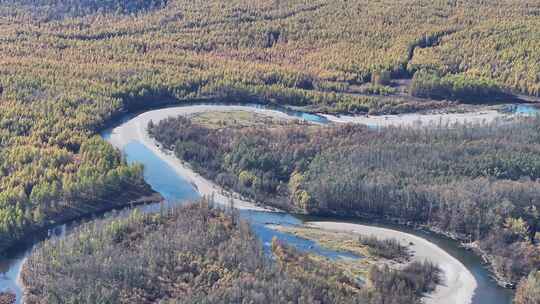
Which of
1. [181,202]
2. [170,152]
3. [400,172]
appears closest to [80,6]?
[170,152]

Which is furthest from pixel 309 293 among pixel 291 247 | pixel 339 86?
pixel 339 86

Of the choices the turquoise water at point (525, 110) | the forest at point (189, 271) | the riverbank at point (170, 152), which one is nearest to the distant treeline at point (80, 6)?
the riverbank at point (170, 152)

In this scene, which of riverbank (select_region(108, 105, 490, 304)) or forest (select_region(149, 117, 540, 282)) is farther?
forest (select_region(149, 117, 540, 282))

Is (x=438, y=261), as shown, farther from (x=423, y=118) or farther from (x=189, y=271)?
(x=423, y=118)

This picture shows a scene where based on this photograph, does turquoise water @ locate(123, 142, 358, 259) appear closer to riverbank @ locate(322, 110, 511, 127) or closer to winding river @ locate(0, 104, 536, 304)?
winding river @ locate(0, 104, 536, 304)

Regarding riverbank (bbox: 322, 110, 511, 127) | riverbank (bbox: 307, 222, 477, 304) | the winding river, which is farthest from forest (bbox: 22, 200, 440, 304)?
riverbank (bbox: 322, 110, 511, 127)

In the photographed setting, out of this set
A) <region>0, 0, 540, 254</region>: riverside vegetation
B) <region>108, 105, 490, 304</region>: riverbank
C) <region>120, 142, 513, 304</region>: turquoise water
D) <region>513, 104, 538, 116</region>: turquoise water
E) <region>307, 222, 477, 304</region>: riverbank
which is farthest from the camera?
<region>513, 104, 538, 116</region>: turquoise water

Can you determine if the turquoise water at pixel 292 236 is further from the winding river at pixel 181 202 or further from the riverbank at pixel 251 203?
the riverbank at pixel 251 203
